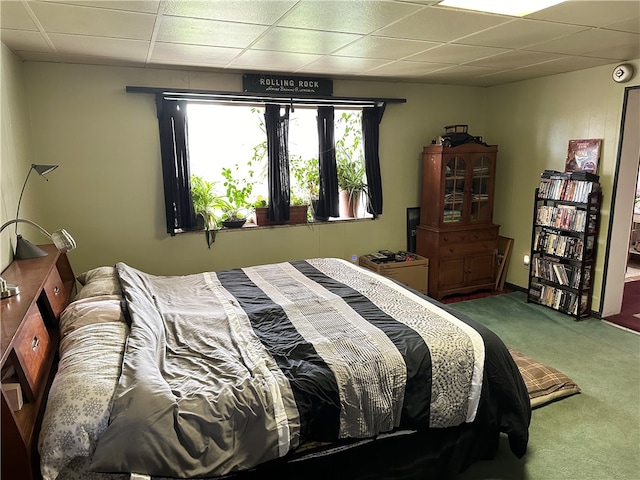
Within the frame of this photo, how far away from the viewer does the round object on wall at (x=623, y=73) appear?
11.9ft

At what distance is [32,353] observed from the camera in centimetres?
174

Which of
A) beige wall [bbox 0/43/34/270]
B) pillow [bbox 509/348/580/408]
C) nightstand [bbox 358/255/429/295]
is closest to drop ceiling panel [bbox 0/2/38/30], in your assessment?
beige wall [bbox 0/43/34/270]

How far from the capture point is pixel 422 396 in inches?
79.8

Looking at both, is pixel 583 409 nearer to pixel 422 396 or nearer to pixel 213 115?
pixel 422 396

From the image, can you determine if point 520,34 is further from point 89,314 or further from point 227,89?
point 89,314

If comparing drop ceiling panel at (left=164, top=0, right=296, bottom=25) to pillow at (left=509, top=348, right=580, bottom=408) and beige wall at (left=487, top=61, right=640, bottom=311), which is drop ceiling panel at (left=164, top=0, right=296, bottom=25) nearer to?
pillow at (left=509, top=348, right=580, bottom=408)

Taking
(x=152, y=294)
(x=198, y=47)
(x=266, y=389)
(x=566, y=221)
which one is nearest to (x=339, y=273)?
(x=152, y=294)

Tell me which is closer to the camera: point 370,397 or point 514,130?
point 370,397

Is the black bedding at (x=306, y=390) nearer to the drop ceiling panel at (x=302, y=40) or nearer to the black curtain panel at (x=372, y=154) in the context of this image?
the drop ceiling panel at (x=302, y=40)

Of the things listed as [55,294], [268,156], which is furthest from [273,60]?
[55,294]

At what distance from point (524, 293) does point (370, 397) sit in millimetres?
3605

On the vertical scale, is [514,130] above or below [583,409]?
above

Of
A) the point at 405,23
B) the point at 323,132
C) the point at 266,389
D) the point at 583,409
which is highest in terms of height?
the point at 405,23

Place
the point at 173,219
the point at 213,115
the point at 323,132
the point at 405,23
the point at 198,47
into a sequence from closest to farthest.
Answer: the point at 405,23 → the point at 198,47 → the point at 173,219 → the point at 213,115 → the point at 323,132
